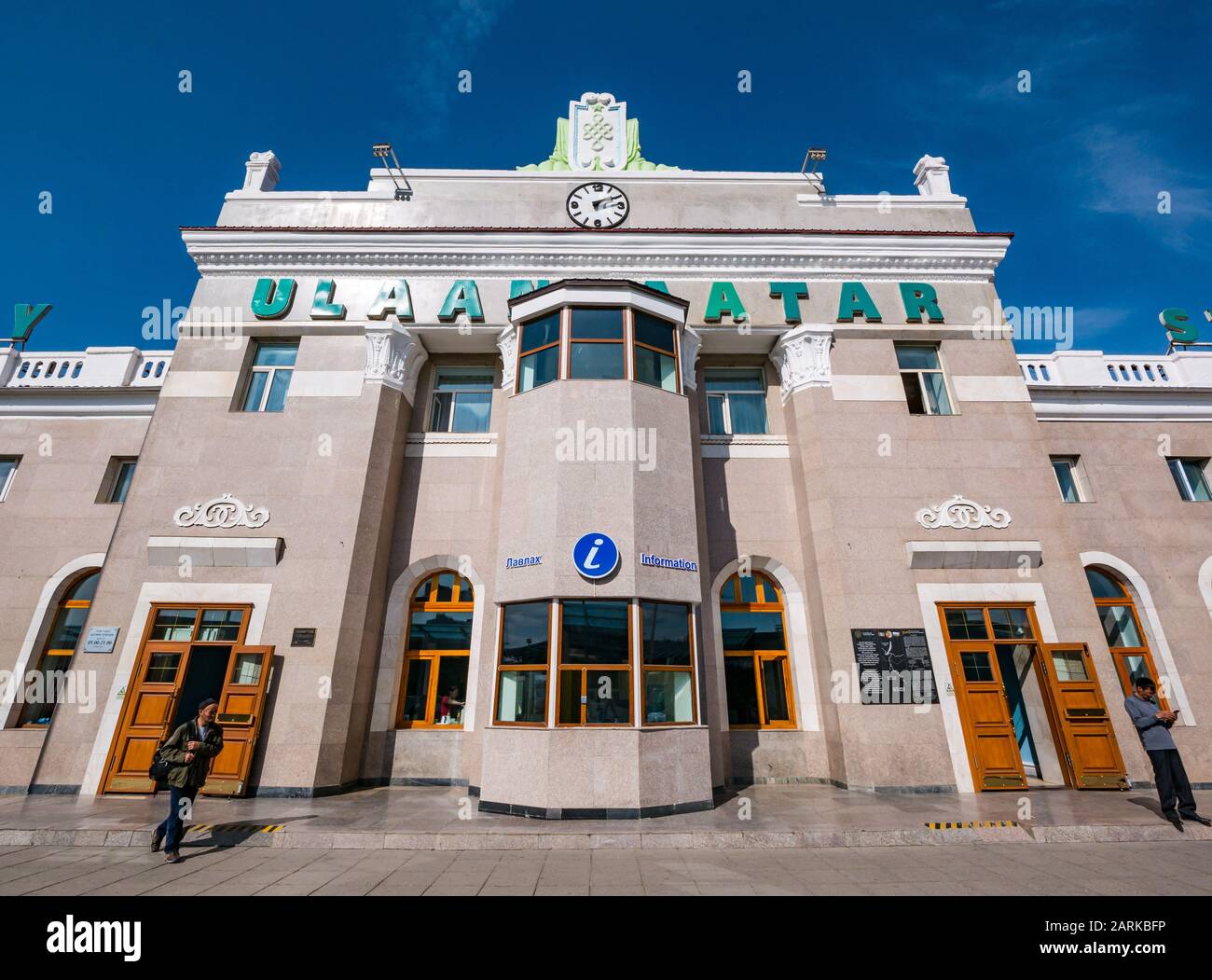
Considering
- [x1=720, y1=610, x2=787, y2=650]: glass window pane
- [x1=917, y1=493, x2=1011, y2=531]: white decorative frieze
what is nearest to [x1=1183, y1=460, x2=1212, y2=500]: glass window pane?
[x1=917, y1=493, x2=1011, y2=531]: white decorative frieze

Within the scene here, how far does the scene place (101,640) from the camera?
12.0 metres

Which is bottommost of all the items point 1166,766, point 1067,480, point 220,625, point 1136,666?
point 1166,766

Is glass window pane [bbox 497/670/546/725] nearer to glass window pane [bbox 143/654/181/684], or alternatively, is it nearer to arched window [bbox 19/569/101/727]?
glass window pane [bbox 143/654/181/684]

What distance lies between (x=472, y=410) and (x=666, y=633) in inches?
322

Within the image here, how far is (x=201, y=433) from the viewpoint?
542 inches

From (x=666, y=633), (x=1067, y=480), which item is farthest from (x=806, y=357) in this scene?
(x=666, y=633)

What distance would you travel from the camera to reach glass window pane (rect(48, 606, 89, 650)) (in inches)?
554

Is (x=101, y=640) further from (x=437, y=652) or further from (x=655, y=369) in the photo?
(x=655, y=369)

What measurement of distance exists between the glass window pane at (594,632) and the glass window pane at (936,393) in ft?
32.8

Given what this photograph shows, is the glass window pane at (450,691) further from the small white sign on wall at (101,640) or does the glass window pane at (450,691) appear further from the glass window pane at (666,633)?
the small white sign on wall at (101,640)

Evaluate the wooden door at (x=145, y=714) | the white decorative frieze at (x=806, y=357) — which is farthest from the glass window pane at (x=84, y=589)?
the white decorative frieze at (x=806, y=357)

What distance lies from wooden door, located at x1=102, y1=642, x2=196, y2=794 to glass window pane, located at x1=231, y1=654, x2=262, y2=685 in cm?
117

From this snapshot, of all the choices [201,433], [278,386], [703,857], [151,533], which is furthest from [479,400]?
[703,857]

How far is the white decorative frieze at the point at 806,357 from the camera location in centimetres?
1448
